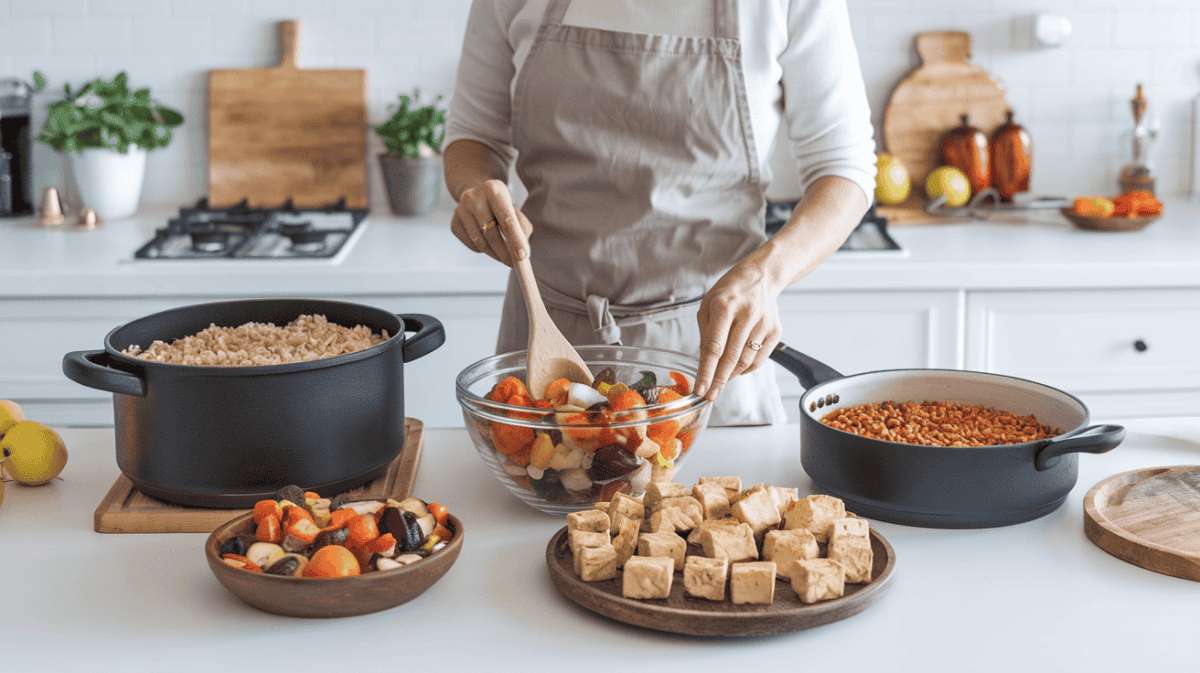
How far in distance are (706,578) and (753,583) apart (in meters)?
0.04

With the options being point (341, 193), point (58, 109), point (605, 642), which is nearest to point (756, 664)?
point (605, 642)

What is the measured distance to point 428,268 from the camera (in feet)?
7.35

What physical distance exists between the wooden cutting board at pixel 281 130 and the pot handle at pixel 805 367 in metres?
1.84

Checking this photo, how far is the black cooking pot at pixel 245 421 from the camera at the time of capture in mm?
997

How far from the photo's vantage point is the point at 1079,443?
98 cm

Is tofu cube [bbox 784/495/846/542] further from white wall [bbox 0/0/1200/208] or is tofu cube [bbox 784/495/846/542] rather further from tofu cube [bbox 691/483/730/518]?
white wall [bbox 0/0/1200/208]

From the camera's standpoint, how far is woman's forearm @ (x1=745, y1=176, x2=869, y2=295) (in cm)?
123

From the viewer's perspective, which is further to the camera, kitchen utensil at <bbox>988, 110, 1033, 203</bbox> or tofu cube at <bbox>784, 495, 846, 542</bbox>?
kitchen utensil at <bbox>988, 110, 1033, 203</bbox>

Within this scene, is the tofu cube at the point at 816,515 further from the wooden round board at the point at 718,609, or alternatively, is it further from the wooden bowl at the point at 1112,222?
the wooden bowl at the point at 1112,222

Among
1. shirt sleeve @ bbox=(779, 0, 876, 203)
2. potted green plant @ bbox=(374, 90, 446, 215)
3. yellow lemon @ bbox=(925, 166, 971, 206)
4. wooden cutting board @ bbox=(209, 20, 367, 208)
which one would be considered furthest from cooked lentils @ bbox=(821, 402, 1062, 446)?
wooden cutting board @ bbox=(209, 20, 367, 208)

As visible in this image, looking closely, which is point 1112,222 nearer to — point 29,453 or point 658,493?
point 658,493

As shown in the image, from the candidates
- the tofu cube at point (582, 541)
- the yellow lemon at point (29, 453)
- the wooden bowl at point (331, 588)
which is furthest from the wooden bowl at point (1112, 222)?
the yellow lemon at point (29, 453)

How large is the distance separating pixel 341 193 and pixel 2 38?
0.99 m

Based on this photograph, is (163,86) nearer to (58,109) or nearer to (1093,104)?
(58,109)
